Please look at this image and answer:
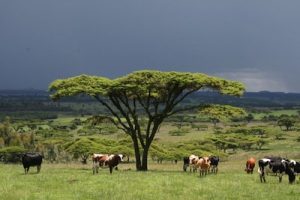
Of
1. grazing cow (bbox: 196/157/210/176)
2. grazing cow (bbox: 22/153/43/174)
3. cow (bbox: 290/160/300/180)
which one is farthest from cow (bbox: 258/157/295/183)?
grazing cow (bbox: 22/153/43/174)

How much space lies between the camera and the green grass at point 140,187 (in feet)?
101

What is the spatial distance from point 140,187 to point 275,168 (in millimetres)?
11093

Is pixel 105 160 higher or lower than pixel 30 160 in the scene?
lower

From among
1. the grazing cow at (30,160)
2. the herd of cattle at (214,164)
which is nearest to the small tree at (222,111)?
the herd of cattle at (214,164)

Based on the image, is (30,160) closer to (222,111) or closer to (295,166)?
(222,111)

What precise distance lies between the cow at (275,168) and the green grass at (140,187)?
1.89 ft

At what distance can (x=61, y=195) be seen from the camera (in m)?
30.9

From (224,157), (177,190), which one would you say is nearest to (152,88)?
(177,190)

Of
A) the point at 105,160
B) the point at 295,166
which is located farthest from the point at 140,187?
the point at 295,166

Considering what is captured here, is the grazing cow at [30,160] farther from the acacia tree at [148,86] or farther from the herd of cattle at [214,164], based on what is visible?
the acacia tree at [148,86]

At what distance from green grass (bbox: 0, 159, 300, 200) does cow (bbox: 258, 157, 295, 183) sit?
1.89 feet

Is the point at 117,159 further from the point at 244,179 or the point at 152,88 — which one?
the point at 244,179

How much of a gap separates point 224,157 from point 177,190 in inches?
2557

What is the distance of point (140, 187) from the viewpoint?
33.9 m
